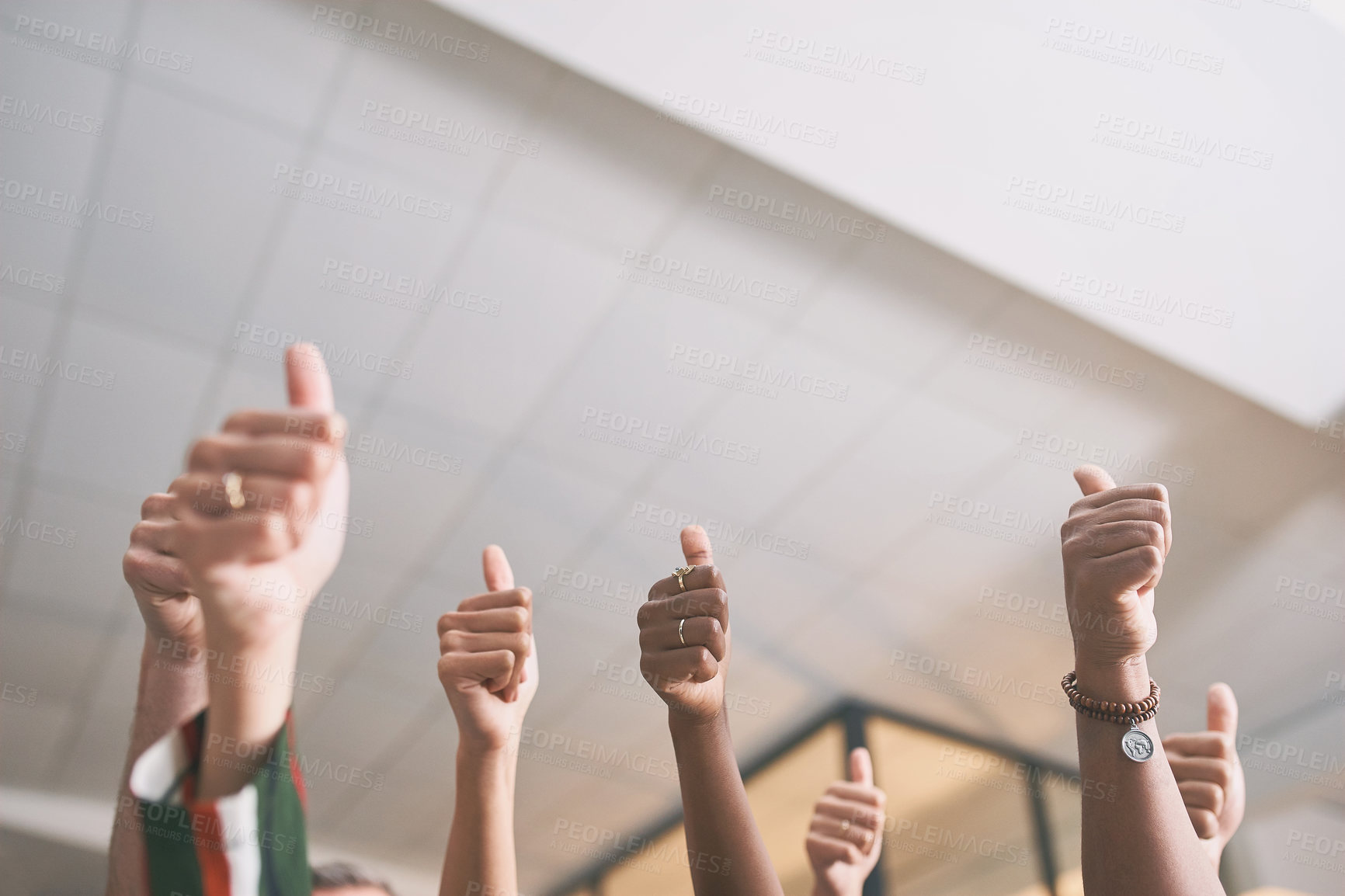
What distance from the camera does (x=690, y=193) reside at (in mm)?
2588

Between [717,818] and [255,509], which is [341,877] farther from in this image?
[255,509]

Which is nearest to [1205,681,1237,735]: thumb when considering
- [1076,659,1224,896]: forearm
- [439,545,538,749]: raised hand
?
[1076,659,1224,896]: forearm

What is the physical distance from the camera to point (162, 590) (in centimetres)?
128

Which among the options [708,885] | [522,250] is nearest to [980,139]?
[522,250]

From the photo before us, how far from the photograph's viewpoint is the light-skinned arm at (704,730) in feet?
4.16

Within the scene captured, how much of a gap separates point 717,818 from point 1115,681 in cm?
66

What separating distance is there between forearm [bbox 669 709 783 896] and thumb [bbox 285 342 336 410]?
29.9 inches

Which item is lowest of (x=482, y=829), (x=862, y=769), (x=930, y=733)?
(x=482, y=829)

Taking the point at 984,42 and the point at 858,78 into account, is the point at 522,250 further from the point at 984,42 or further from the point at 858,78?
the point at 984,42

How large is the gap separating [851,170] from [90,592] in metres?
4.23

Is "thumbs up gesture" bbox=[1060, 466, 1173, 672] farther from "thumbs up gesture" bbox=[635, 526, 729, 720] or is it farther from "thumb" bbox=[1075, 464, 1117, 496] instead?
"thumbs up gesture" bbox=[635, 526, 729, 720]

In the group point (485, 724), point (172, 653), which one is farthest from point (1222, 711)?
point (172, 653)

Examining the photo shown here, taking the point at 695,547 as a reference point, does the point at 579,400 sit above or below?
above

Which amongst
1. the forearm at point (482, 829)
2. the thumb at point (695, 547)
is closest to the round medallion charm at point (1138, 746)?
the thumb at point (695, 547)
